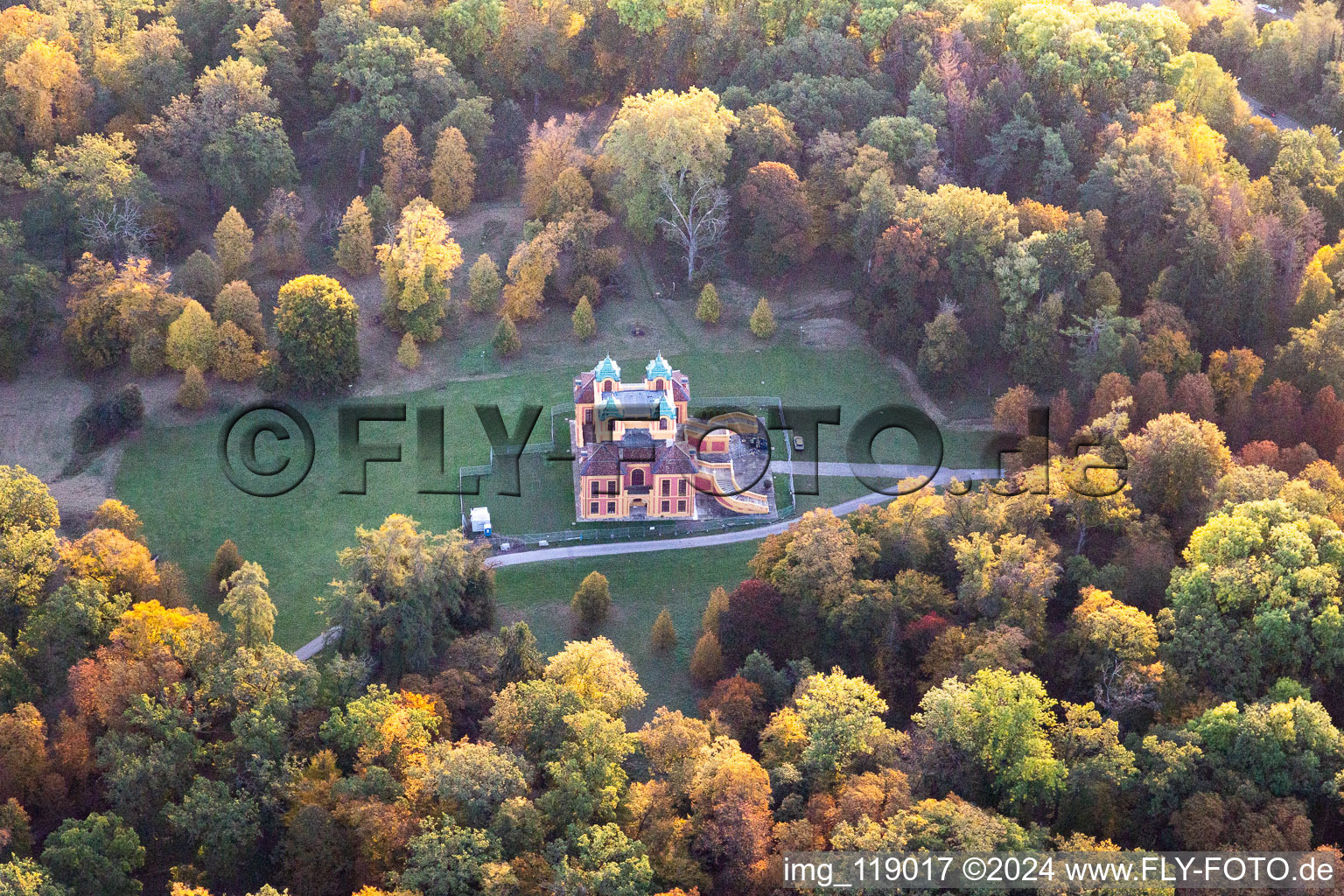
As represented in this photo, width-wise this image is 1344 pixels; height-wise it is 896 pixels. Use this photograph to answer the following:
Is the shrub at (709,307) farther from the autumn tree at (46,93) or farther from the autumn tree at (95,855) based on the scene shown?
the autumn tree at (95,855)

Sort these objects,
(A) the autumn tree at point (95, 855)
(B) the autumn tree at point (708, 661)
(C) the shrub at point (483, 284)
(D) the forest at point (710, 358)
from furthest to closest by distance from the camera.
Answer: (C) the shrub at point (483, 284) < (B) the autumn tree at point (708, 661) < (D) the forest at point (710, 358) < (A) the autumn tree at point (95, 855)

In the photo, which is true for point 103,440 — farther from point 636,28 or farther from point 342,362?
point 636,28

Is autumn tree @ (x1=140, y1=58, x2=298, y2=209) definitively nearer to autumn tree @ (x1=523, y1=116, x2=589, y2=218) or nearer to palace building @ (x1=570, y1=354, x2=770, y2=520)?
autumn tree @ (x1=523, y1=116, x2=589, y2=218)

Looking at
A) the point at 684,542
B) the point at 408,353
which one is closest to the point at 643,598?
the point at 684,542

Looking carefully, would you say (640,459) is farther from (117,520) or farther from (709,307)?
(117,520)

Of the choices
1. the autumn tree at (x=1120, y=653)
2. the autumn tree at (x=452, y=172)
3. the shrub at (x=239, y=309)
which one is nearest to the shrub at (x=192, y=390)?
the shrub at (x=239, y=309)

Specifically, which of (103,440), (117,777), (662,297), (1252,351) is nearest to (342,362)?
(103,440)
